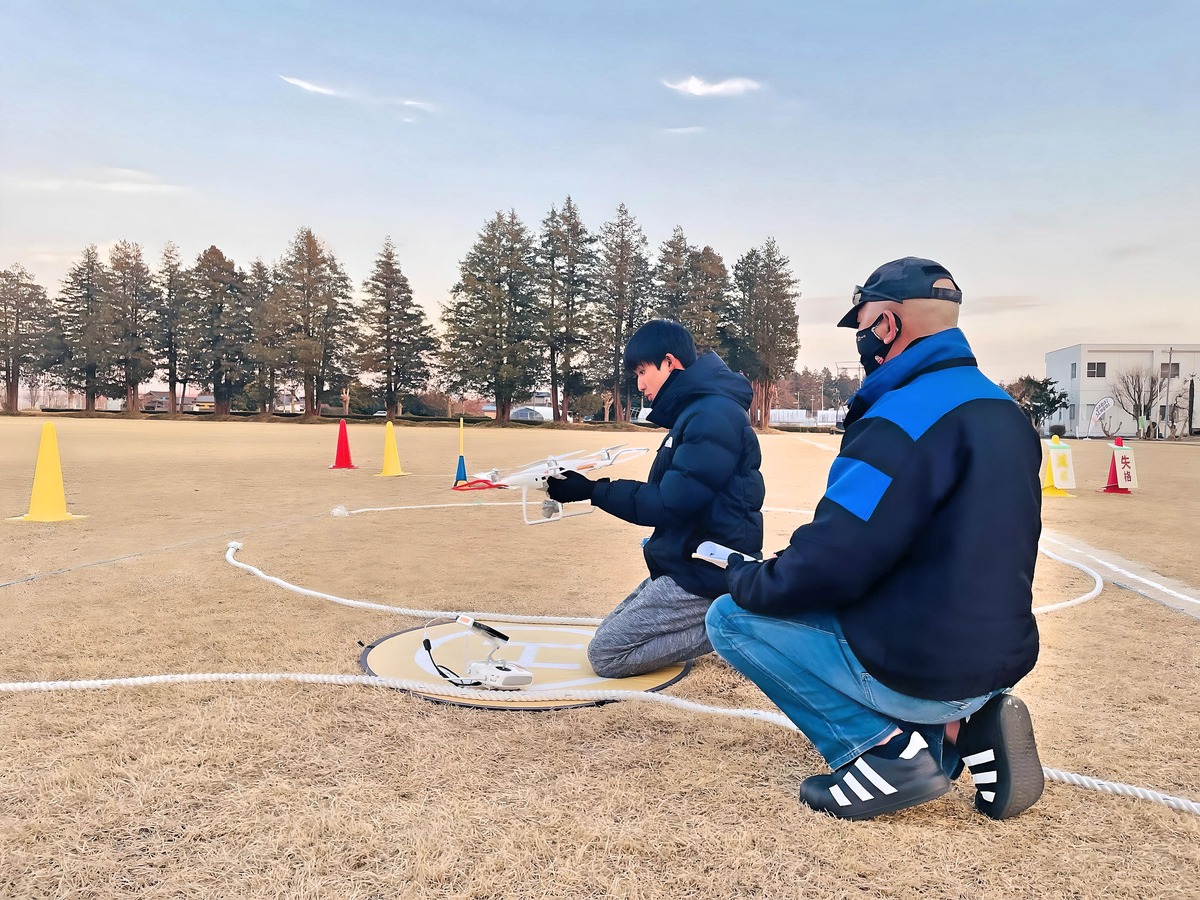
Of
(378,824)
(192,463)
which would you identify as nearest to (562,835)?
(378,824)

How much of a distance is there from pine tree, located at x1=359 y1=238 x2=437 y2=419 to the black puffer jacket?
185ft

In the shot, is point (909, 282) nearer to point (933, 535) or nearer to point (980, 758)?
point (933, 535)

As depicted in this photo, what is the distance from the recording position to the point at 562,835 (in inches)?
89.8

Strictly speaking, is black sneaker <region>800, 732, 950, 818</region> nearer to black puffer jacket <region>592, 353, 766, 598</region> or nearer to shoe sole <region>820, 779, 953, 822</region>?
shoe sole <region>820, 779, 953, 822</region>

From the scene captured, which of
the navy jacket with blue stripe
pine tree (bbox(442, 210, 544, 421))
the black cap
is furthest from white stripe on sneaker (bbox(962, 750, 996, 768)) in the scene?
pine tree (bbox(442, 210, 544, 421))

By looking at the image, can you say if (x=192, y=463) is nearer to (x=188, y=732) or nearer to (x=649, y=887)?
(x=188, y=732)

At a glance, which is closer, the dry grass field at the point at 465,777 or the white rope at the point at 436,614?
the dry grass field at the point at 465,777

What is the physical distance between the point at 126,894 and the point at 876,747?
2.01 m

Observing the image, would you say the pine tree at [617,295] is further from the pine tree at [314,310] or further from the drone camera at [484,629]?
the drone camera at [484,629]

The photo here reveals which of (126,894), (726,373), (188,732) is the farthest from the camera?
(726,373)

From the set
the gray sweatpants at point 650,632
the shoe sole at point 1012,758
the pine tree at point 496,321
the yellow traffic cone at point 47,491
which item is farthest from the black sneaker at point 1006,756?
the pine tree at point 496,321

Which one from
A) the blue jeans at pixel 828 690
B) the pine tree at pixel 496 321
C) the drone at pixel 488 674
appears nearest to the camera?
the blue jeans at pixel 828 690

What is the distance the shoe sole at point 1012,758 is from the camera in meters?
2.34

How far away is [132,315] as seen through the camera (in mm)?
62281
